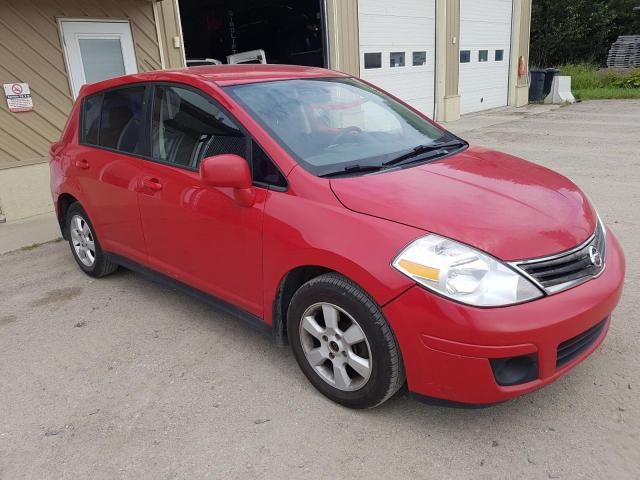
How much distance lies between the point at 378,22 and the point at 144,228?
9871 mm

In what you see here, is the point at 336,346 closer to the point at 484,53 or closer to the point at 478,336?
the point at 478,336

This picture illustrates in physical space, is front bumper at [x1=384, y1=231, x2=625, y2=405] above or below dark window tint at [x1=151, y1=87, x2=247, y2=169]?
below

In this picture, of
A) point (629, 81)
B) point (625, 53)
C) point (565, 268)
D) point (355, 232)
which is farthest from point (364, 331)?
point (625, 53)

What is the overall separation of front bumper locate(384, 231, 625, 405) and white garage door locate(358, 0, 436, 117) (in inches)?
397

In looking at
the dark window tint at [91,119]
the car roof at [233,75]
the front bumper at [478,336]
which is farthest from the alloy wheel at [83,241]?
the front bumper at [478,336]

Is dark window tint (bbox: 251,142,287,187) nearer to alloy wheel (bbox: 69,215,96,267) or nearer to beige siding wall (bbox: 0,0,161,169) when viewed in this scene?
alloy wheel (bbox: 69,215,96,267)

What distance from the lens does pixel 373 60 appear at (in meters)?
12.0

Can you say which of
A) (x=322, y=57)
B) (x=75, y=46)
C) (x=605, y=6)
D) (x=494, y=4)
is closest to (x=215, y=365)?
(x=75, y=46)

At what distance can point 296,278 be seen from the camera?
9.29ft

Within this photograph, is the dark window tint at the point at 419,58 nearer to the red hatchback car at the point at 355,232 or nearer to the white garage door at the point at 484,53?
the white garage door at the point at 484,53

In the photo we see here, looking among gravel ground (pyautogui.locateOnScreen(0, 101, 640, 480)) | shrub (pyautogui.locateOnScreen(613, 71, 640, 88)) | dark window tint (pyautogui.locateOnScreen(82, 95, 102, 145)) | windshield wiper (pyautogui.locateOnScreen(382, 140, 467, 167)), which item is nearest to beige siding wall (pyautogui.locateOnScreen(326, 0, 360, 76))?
dark window tint (pyautogui.locateOnScreen(82, 95, 102, 145))

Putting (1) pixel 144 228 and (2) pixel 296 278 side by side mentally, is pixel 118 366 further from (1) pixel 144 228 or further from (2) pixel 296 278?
(2) pixel 296 278

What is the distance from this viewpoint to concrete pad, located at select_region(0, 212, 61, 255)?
578 cm

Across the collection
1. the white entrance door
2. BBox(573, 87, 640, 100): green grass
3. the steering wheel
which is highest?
the white entrance door
